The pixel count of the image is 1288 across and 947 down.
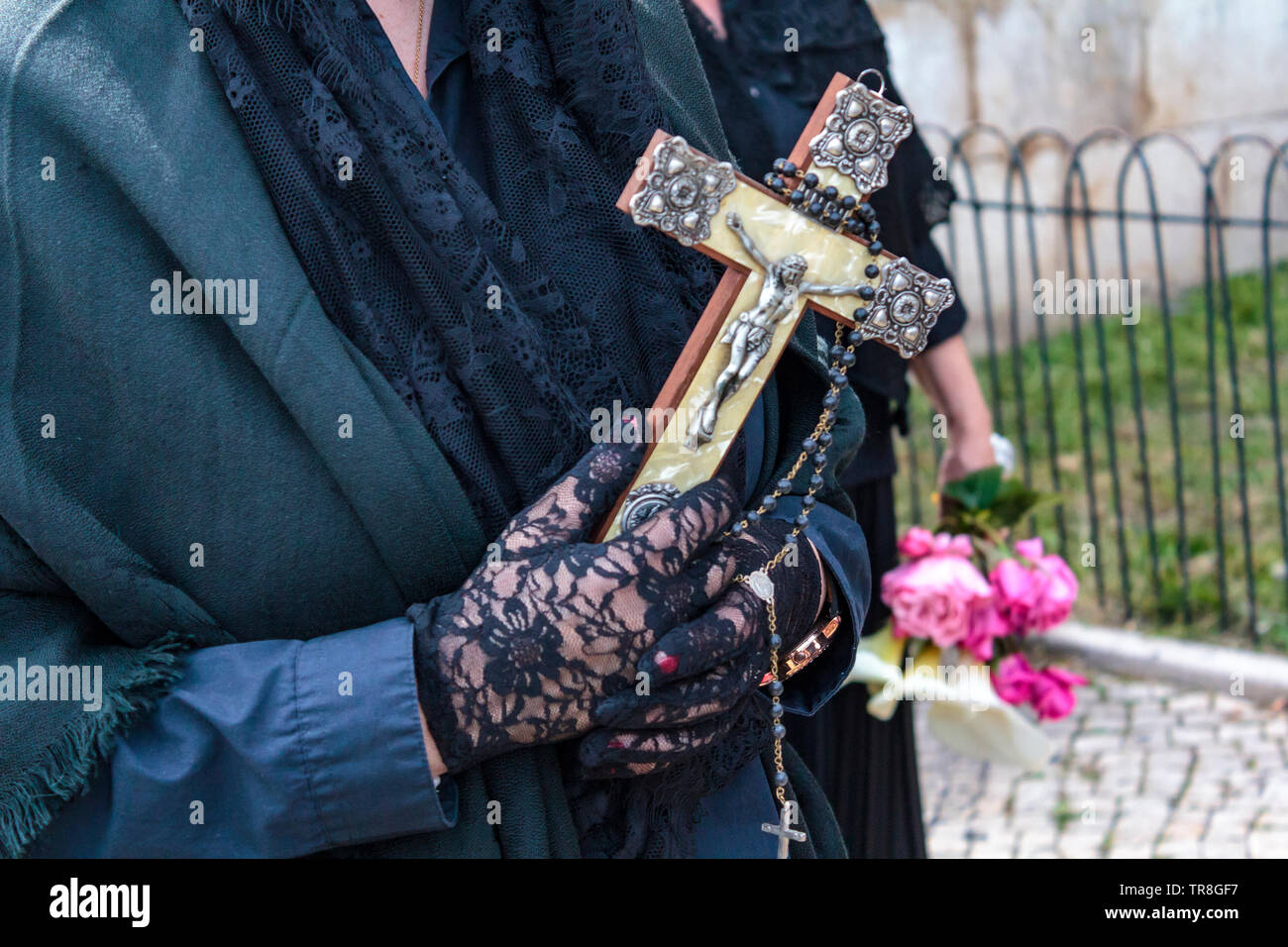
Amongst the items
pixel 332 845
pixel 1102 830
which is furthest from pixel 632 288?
Answer: pixel 1102 830

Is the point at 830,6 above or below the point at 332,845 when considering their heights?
above

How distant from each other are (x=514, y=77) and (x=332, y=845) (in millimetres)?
823

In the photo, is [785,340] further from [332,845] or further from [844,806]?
[844,806]

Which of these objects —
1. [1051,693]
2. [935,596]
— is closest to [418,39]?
[935,596]

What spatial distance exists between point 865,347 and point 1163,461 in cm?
402

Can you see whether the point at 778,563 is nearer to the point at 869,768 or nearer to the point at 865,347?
the point at 865,347

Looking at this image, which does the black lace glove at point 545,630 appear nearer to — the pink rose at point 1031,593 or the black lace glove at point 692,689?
the black lace glove at point 692,689

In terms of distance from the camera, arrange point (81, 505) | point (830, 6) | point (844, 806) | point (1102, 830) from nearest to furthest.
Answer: point (81, 505) < point (830, 6) < point (844, 806) < point (1102, 830)

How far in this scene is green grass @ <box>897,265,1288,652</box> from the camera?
535 centimetres

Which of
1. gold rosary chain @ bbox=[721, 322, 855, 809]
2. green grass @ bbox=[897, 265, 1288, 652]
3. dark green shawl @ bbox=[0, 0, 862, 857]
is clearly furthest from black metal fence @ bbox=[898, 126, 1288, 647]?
dark green shawl @ bbox=[0, 0, 862, 857]

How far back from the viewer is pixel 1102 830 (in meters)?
4.10

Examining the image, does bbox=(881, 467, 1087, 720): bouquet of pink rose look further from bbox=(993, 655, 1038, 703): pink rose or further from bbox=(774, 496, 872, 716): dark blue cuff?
bbox=(774, 496, 872, 716): dark blue cuff

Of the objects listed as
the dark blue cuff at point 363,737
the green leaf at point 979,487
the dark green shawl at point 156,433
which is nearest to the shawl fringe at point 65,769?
the dark green shawl at point 156,433

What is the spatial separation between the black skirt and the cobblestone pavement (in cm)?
89
